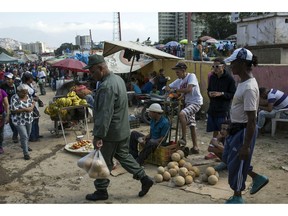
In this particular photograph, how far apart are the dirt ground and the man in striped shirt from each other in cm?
52

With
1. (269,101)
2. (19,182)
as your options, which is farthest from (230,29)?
(19,182)

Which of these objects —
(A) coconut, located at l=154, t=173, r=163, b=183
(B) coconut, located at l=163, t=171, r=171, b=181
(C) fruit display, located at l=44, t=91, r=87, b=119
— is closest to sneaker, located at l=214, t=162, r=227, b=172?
(B) coconut, located at l=163, t=171, r=171, b=181

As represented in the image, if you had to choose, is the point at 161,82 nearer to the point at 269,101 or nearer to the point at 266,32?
the point at 269,101

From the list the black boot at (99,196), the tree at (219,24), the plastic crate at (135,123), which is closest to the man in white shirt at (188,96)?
the black boot at (99,196)

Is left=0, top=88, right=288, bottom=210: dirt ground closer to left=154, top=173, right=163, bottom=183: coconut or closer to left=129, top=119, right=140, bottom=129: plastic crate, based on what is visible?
left=154, top=173, right=163, bottom=183: coconut

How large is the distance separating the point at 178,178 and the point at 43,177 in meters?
2.30

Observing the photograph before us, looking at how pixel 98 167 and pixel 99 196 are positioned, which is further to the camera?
pixel 99 196

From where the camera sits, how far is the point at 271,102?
718cm

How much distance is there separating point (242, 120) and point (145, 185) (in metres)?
1.63

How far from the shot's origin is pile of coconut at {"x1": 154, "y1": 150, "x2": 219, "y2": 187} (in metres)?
4.84

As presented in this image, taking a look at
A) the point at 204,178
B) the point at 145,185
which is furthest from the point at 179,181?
the point at 145,185

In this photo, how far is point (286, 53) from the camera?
11820mm

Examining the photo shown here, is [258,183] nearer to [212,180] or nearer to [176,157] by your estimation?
[212,180]

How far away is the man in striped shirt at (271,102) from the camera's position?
7.17 meters
